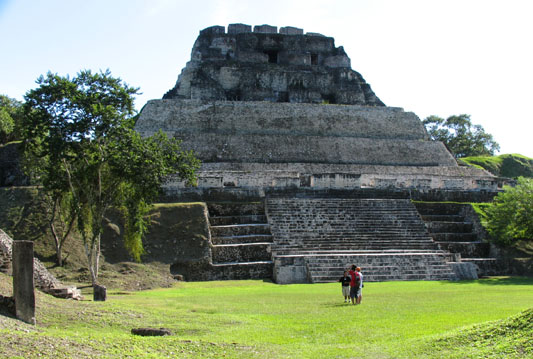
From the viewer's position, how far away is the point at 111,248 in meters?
14.7

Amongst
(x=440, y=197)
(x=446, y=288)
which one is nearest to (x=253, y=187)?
(x=440, y=197)

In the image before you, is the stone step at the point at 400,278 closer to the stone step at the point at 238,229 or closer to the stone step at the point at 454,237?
the stone step at the point at 454,237

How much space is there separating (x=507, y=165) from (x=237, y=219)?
21.3 m

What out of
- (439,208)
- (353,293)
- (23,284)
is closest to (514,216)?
(439,208)

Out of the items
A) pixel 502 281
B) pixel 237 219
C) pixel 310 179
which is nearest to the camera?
pixel 502 281

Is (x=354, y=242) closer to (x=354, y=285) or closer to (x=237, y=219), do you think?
(x=237, y=219)

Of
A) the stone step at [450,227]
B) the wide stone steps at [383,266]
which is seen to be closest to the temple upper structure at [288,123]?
the stone step at [450,227]

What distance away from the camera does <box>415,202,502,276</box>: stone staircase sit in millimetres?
15586

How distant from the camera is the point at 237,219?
16.7 m

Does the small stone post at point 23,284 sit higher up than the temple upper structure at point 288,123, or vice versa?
the temple upper structure at point 288,123

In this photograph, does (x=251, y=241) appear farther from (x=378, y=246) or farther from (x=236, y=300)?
(x=236, y=300)

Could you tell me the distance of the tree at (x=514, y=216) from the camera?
15641 mm

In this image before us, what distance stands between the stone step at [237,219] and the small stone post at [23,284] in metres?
9.50

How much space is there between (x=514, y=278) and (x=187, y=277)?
27.3 feet
